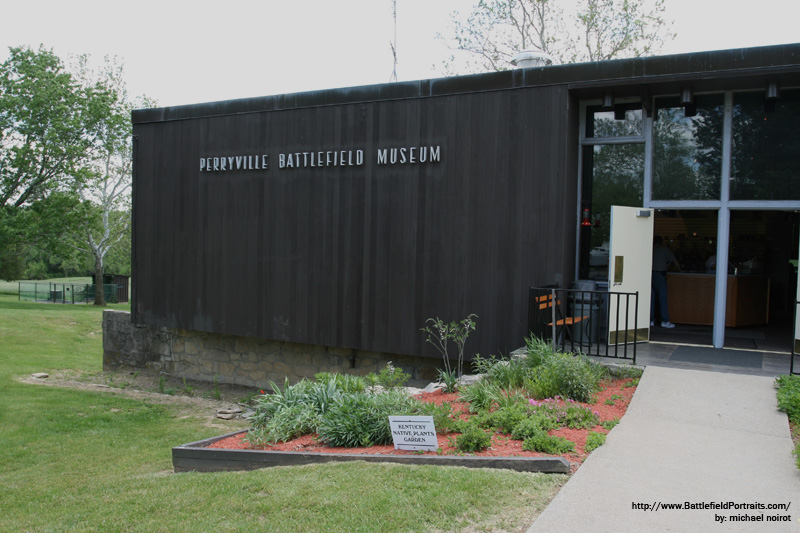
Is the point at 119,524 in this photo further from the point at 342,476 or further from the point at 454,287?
the point at 454,287

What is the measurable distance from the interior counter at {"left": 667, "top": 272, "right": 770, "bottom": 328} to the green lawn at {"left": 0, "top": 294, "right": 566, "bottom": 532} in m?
7.61

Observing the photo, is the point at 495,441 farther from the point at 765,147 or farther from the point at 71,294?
the point at 71,294

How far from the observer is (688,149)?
27.6 feet

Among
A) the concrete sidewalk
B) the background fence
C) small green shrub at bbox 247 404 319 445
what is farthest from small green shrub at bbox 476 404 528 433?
the background fence

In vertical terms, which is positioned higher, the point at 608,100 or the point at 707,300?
the point at 608,100

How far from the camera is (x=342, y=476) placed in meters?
4.65

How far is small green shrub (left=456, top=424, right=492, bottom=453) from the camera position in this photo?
4.95m

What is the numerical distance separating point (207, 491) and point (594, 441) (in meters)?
2.93

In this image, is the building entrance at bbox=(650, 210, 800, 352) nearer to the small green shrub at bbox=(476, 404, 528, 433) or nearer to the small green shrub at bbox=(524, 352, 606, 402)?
the small green shrub at bbox=(524, 352, 606, 402)

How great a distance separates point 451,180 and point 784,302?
803cm

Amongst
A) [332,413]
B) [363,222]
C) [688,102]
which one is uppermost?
[688,102]

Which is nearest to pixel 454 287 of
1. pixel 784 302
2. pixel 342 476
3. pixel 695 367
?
pixel 695 367

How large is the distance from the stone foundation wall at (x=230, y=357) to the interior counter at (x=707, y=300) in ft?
14.7

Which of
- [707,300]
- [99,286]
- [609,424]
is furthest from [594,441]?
[99,286]
